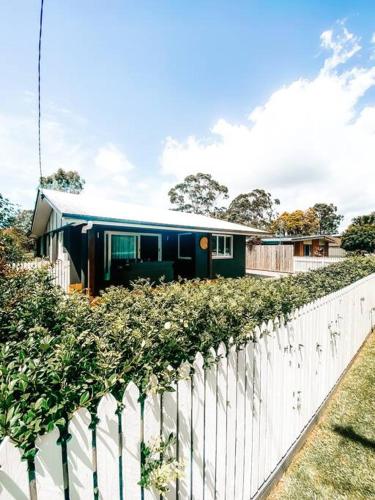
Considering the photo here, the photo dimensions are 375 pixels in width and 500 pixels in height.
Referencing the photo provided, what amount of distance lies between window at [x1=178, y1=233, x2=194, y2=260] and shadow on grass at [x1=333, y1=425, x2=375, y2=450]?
1217 cm

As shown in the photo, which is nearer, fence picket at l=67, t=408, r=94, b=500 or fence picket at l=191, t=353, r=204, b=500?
fence picket at l=67, t=408, r=94, b=500

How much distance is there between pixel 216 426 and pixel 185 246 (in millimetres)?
13934

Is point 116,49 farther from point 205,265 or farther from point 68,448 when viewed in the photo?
point 205,265

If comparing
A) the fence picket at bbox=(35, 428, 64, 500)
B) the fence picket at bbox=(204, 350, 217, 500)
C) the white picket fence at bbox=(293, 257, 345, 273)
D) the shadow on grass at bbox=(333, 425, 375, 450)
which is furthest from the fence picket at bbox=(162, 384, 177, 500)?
→ the white picket fence at bbox=(293, 257, 345, 273)

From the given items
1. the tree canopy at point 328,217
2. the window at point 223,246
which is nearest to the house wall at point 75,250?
the window at point 223,246

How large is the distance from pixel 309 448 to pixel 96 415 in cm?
313

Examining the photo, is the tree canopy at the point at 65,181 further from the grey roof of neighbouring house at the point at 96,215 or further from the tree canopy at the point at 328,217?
the tree canopy at the point at 328,217

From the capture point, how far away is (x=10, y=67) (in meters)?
6.28

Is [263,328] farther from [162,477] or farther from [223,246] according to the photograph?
[223,246]

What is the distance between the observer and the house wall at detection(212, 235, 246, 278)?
1666cm

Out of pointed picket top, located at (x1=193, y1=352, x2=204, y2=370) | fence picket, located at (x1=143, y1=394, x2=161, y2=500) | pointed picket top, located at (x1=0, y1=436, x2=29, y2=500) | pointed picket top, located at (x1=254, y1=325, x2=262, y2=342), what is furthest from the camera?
pointed picket top, located at (x1=254, y1=325, x2=262, y2=342)

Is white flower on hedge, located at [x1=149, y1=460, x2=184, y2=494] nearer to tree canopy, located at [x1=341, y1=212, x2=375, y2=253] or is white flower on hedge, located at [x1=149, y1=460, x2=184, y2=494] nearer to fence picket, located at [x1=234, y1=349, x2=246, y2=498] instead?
fence picket, located at [x1=234, y1=349, x2=246, y2=498]

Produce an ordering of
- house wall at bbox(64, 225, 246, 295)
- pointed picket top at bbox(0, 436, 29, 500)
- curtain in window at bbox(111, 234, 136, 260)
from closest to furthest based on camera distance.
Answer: pointed picket top at bbox(0, 436, 29, 500) → house wall at bbox(64, 225, 246, 295) → curtain in window at bbox(111, 234, 136, 260)

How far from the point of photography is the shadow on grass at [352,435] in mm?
3147
